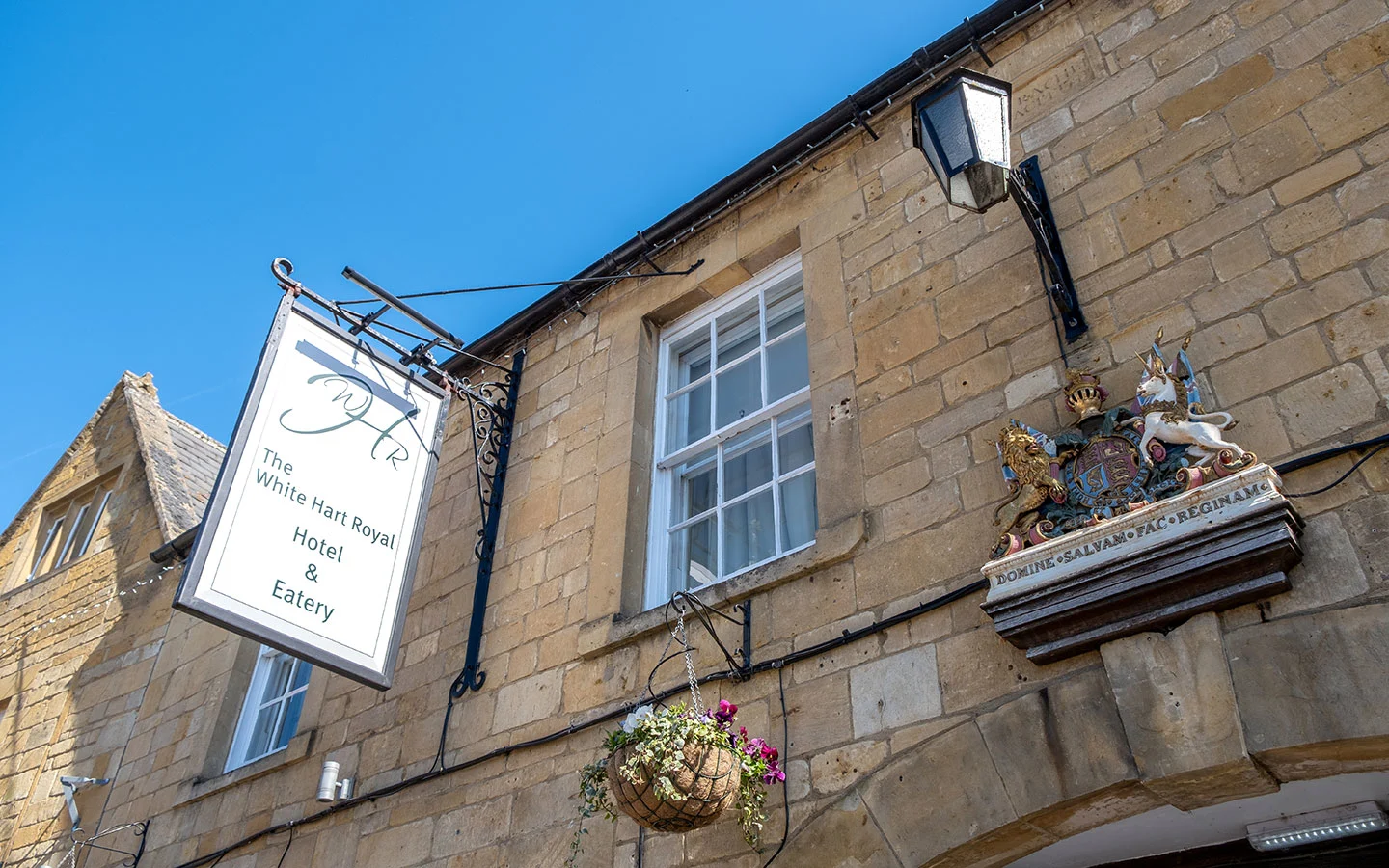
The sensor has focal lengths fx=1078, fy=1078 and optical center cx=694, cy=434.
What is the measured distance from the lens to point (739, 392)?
590cm

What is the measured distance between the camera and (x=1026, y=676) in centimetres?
365

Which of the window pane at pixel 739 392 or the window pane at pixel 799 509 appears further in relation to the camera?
the window pane at pixel 739 392

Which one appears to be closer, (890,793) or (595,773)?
(890,793)

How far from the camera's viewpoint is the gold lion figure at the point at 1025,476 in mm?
3793

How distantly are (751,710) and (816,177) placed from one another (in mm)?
3031

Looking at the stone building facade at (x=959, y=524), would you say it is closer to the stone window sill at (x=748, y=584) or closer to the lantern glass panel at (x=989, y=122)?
the stone window sill at (x=748, y=584)

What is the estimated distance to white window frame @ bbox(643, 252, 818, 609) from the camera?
532 centimetres

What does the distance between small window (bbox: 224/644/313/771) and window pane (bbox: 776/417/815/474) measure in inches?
146

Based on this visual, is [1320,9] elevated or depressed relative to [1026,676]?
elevated

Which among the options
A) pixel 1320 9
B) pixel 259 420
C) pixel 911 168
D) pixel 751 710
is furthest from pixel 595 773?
pixel 1320 9

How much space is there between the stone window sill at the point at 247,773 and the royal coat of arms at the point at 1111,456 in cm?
448

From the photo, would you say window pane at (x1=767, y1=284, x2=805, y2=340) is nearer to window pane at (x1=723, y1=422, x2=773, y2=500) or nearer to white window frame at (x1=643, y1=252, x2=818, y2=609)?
white window frame at (x1=643, y1=252, x2=818, y2=609)

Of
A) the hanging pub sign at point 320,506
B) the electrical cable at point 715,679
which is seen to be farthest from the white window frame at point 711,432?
the hanging pub sign at point 320,506

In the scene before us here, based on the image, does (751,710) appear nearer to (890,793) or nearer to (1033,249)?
(890,793)
